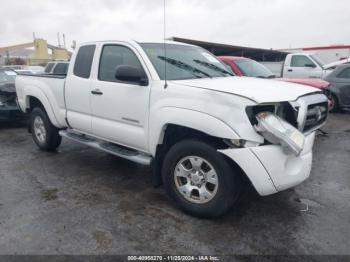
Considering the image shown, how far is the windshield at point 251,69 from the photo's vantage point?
7873mm

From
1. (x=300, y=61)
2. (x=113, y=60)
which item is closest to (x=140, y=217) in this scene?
(x=113, y=60)

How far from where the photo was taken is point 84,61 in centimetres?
479

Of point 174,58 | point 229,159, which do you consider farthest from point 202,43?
point 229,159

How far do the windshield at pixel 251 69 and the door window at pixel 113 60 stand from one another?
163 inches

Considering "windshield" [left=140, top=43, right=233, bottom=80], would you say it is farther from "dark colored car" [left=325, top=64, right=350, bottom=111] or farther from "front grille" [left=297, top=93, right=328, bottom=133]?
"dark colored car" [left=325, top=64, right=350, bottom=111]

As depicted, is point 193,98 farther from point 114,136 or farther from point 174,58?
point 114,136

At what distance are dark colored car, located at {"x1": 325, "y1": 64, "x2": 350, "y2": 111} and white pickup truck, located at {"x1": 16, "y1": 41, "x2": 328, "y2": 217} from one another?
6350 millimetres

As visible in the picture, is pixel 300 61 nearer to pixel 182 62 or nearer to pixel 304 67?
pixel 304 67

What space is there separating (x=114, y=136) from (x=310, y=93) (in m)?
2.43

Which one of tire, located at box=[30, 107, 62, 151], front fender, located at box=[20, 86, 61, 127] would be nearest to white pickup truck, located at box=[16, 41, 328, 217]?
front fender, located at box=[20, 86, 61, 127]

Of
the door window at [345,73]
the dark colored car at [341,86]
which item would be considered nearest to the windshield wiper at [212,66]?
the dark colored car at [341,86]

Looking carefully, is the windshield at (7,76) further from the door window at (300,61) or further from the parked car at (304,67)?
the door window at (300,61)

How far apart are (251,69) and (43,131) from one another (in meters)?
4.95

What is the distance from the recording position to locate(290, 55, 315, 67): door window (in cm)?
1188
